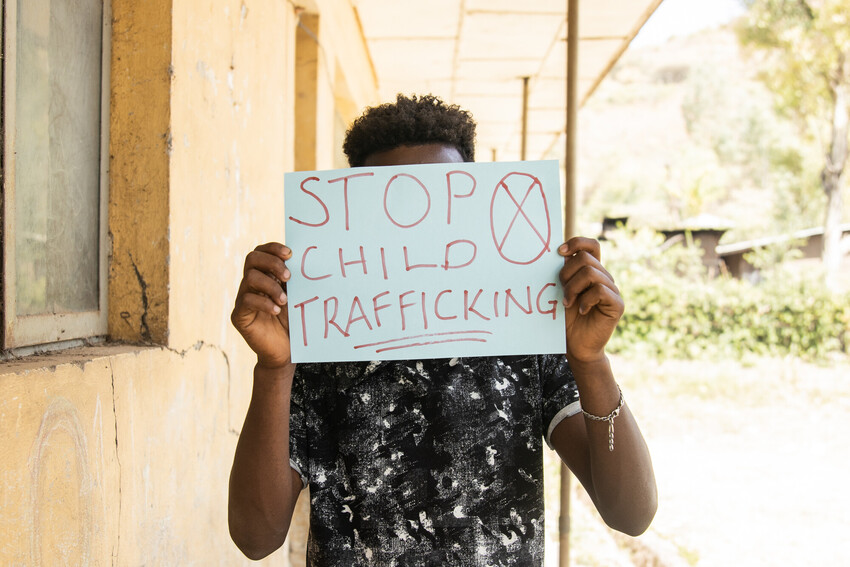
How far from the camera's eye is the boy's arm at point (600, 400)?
0.96m

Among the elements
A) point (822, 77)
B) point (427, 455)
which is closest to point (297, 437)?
point (427, 455)

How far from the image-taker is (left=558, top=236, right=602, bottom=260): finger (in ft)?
3.22

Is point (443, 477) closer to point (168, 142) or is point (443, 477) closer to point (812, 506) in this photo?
point (168, 142)

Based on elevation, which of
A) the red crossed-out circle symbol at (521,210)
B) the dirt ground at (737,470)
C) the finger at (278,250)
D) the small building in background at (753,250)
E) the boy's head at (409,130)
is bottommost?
the dirt ground at (737,470)

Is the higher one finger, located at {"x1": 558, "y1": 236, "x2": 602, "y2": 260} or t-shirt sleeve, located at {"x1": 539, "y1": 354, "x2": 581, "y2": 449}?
finger, located at {"x1": 558, "y1": 236, "x2": 602, "y2": 260}

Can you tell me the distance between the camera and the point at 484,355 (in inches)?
41.4

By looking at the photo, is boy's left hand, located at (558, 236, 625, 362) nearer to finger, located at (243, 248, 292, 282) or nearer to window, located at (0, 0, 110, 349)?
finger, located at (243, 248, 292, 282)

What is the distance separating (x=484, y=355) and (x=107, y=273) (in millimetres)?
825

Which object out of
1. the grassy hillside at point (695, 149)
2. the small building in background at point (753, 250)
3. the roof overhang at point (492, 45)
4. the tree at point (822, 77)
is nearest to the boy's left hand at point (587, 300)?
the roof overhang at point (492, 45)

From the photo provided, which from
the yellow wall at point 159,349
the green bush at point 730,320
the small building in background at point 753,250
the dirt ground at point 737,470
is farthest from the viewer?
the small building in background at point 753,250

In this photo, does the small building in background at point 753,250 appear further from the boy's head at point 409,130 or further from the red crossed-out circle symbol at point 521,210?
the red crossed-out circle symbol at point 521,210

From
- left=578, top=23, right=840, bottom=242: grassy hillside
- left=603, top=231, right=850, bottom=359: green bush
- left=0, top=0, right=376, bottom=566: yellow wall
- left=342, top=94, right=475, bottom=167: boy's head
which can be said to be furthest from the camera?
left=578, top=23, right=840, bottom=242: grassy hillside

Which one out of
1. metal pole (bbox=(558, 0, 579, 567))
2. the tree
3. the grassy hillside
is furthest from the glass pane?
the grassy hillside

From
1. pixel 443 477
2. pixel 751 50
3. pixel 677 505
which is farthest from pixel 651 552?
pixel 751 50
